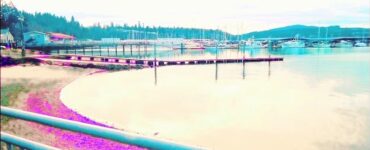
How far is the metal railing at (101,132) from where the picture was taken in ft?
5.24

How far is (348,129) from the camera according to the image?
15.3 meters

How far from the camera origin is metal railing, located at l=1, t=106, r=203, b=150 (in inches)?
62.9

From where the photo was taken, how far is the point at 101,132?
1.80m

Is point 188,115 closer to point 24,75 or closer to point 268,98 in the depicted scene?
point 268,98

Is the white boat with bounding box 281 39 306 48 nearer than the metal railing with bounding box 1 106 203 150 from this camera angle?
No

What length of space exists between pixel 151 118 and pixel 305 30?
12583 centimetres

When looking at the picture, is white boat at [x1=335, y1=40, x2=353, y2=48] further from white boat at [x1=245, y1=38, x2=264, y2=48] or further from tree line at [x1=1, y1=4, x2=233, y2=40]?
tree line at [x1=1, y1=4, x2=233, y2=40]

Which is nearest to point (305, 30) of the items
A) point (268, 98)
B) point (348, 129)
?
point (268, 98)

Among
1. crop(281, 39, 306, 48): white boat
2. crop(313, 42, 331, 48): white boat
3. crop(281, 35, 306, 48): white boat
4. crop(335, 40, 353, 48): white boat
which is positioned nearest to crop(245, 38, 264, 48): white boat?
crop(281, 39, 306, 48): white boat

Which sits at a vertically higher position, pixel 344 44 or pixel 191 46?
pixel 344 44

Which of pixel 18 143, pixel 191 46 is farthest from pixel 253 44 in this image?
pixel 18 143

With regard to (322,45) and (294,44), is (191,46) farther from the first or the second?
(322,45)

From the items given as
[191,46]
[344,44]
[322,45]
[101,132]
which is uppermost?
[101,132]

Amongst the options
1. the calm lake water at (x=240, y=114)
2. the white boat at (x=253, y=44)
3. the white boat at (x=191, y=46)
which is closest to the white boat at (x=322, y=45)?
the white boat at (x=253, y=44)
